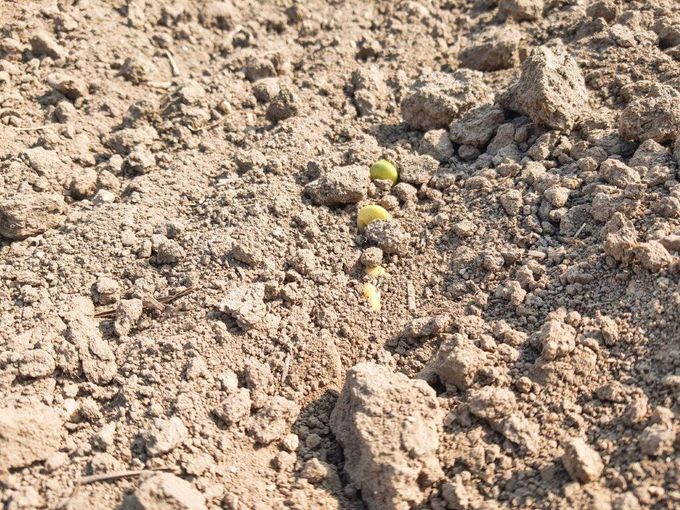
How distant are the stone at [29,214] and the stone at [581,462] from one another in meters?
2.58

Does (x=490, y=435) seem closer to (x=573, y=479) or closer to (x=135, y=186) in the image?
(x=573, y=479)

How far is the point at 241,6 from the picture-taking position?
187 inches

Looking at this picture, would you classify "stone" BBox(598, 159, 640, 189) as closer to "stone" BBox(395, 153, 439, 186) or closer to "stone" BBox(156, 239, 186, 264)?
"stone" BBox(395, 153, 439, 186)

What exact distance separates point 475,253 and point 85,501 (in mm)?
1942

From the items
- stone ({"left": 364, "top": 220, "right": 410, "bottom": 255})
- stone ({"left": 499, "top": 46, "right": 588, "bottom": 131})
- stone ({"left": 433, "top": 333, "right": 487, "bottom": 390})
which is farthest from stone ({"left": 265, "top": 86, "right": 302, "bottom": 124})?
stone ({"left": 433, "top": 333, "right": 487, "bottom": 390})

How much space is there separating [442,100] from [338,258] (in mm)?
1128

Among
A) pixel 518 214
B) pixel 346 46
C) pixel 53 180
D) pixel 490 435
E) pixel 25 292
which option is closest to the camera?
pixel 490 435

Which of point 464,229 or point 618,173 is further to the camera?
point 464,229

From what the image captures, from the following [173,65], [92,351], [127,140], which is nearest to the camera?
[92,351]

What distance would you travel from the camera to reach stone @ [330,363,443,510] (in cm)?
251

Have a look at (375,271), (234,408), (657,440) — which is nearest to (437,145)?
(375,271)

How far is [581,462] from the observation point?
237 centimetres

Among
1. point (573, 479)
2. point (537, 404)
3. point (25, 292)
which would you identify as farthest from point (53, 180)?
point (573, 479)

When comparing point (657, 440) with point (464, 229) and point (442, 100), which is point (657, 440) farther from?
A: point (442, 100)
